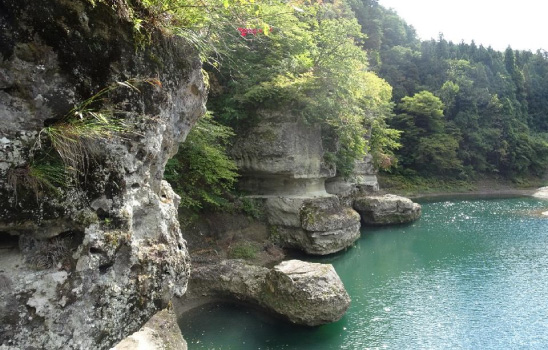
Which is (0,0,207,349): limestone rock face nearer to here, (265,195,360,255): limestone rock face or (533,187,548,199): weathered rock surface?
(265,195,360,255): limestone rock face

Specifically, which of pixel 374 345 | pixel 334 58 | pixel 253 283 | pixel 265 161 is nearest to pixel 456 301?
pixel 374 345

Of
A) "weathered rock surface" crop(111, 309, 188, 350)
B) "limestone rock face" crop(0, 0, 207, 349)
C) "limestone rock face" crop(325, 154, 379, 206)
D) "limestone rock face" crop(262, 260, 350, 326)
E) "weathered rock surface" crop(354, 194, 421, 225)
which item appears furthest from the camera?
"weathered rock surface" crop(354, 194, 421, 225)

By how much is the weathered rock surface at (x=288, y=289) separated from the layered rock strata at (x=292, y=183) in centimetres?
489

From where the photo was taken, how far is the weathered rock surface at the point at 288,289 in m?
8.36

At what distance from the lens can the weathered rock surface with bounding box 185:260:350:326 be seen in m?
8.36

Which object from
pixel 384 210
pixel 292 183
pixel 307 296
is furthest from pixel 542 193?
pixel 307 296

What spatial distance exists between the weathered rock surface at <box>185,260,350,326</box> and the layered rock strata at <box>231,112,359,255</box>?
4.89 metres

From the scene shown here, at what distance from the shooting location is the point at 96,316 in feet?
11.0

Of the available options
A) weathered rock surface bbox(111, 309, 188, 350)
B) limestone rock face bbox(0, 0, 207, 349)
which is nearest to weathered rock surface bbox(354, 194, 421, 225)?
weathered rock surface bbox(111, 309, 188, 350)

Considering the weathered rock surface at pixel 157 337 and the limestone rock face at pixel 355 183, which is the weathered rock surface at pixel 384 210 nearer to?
the limestone rock face at pixel 355 183

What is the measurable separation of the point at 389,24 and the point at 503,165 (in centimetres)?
2179

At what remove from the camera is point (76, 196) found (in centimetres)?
324

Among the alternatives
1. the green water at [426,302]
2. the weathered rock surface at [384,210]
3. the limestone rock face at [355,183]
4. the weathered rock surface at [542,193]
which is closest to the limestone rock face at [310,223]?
the green water at [426,302]

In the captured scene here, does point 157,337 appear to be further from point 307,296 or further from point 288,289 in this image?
point 307,296
